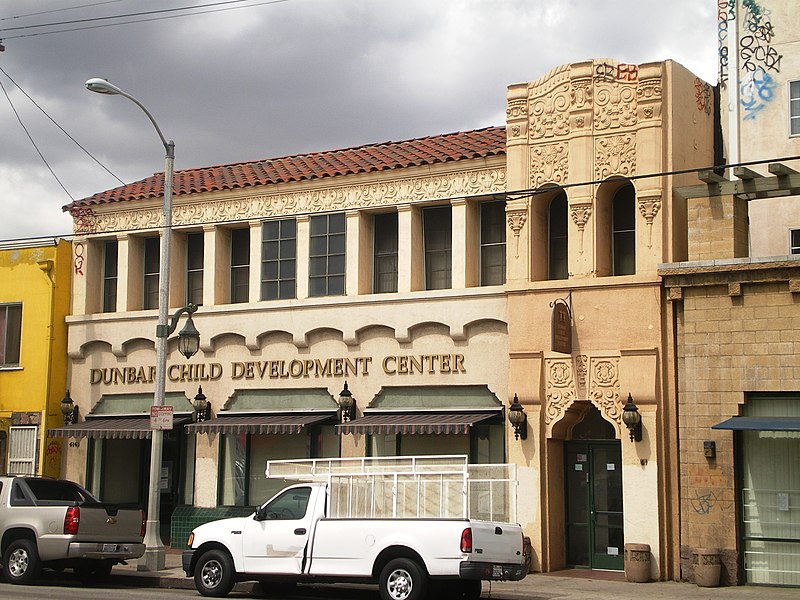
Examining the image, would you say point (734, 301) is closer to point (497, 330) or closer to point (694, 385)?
point (694, 385)

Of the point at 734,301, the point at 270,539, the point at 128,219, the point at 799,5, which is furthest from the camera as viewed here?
the point at 128,219

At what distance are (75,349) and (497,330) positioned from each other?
10595 mm

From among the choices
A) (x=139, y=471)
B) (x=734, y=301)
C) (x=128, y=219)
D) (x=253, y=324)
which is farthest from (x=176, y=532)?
(x=734, y=301)

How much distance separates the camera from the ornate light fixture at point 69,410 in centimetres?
2592

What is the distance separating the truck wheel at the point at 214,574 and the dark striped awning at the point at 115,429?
7.29 meters

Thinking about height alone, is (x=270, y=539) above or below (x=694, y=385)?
below

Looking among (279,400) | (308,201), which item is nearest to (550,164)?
(308,201)

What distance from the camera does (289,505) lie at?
1681 cm

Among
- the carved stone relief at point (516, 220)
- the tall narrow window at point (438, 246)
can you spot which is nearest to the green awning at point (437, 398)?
the tall narrow window at point (438, 246)

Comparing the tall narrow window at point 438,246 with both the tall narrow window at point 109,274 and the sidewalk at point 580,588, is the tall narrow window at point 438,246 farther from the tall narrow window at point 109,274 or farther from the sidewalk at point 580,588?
the tall narrow window at point 109,274

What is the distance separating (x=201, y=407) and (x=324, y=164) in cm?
591

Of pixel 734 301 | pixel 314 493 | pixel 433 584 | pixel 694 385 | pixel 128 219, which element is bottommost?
pixel 433 584

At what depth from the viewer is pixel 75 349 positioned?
86.3ft

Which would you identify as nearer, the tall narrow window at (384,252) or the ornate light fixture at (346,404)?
the ornate light fixture at (346,404)
